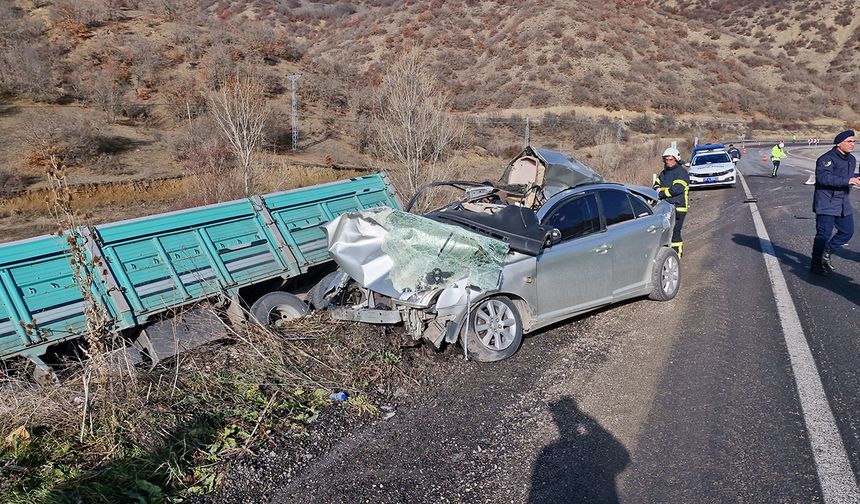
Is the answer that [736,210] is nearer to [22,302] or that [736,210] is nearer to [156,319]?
[156,319]

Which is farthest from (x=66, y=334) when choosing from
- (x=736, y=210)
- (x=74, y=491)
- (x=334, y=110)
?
(x=334, y=110)

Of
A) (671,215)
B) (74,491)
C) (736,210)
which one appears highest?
(74,491)

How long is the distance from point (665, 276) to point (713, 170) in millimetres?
14806

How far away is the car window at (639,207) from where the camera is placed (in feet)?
22.4

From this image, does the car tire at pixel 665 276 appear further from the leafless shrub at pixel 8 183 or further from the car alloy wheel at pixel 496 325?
the leafless shrub at pixel 8 183

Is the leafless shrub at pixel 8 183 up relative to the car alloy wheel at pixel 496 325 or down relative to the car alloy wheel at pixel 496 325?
up

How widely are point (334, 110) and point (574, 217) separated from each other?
28160 mm

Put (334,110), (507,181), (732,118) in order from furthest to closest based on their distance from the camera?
(732,118)
(334,110)
(507,181)

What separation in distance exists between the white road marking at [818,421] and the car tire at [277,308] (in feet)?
16.4

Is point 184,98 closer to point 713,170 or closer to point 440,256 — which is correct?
point 713,170

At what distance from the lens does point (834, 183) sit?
725 cm

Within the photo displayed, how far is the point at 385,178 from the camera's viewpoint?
9891 millimetres

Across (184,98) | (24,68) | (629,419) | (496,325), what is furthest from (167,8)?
(629,419)

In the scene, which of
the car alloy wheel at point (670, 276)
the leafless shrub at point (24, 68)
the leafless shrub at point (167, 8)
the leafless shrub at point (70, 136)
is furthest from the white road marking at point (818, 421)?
the leafless shrub at point (167, 8)
